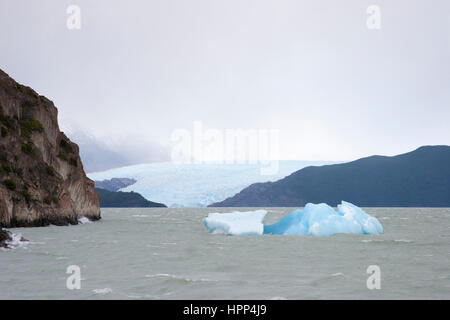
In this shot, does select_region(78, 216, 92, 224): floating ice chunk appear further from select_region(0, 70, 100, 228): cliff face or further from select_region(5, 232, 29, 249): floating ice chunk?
select_region(5, 232, 29, 249): floating ice chunk

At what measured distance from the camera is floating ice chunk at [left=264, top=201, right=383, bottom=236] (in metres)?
34.8

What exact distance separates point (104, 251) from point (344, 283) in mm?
13190

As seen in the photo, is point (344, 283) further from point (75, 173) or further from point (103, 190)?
point (103, 190)

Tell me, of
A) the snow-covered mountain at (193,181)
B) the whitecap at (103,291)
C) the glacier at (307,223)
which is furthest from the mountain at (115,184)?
the whitecap at (103,291)

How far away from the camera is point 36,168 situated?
155ft

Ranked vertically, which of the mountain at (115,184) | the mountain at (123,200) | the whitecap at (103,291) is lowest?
the mountain at (123,200)

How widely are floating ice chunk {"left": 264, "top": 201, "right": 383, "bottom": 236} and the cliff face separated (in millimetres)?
21804

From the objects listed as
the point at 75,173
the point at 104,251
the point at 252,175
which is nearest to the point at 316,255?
the point at 104,251

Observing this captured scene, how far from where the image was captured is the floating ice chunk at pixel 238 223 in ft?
114

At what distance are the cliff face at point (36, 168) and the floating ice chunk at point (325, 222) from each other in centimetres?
2180

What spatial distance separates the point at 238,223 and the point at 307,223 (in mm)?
5142

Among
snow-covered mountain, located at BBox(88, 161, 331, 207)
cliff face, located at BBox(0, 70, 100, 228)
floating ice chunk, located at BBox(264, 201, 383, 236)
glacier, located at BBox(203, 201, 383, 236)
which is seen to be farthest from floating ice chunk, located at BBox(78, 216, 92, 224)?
snow-covered mountain, located at BBox(88, 161, 331, 207)

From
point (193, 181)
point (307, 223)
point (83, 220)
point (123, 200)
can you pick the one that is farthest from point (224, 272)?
point (123, 200)

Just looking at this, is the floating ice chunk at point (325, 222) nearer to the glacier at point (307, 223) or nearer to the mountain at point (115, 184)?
the glacier at point (307, 223)
